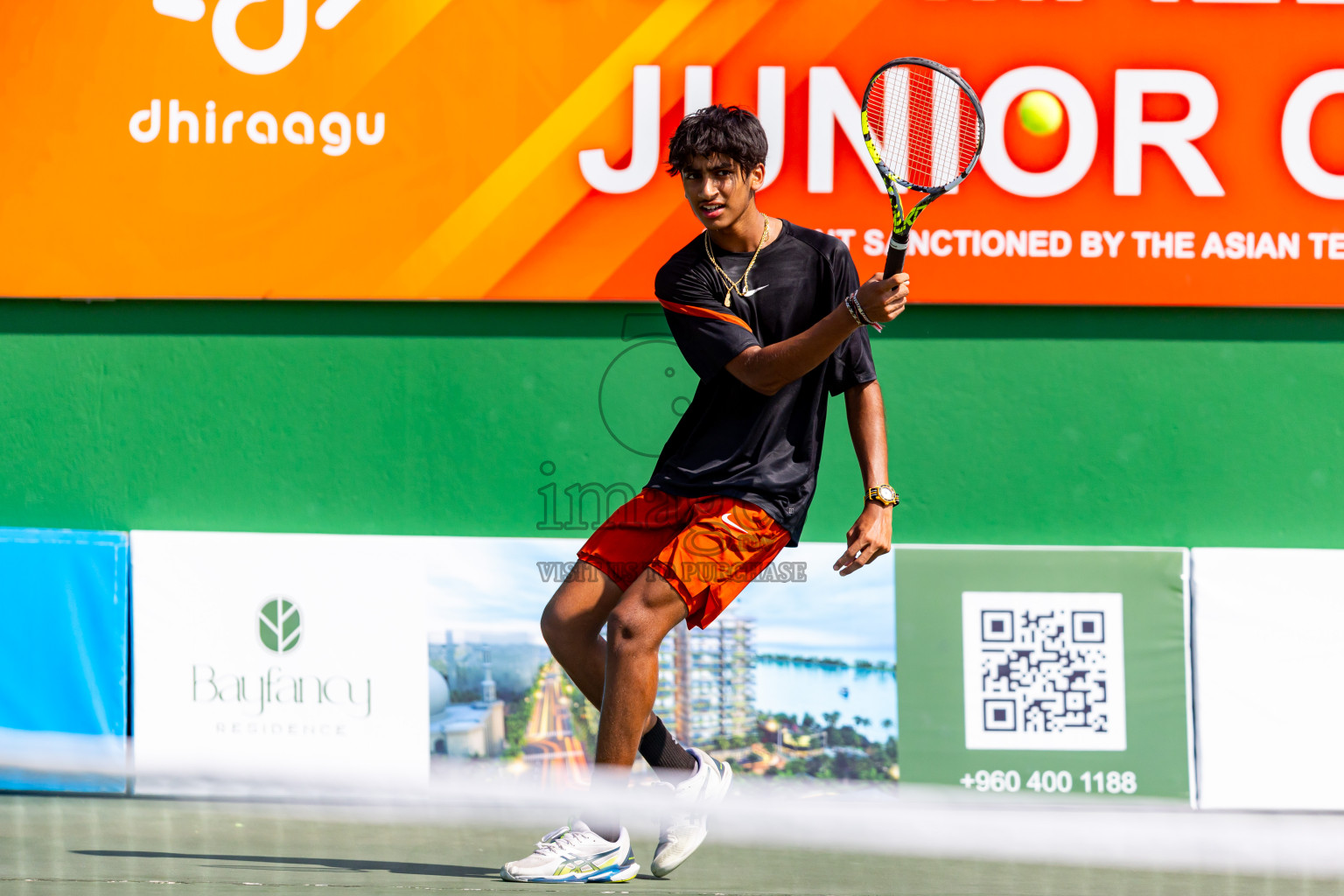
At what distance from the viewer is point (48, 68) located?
4.99m

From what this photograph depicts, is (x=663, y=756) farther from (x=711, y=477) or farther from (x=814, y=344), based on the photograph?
(x=814, y=344)

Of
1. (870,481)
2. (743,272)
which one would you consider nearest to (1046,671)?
(870,481)

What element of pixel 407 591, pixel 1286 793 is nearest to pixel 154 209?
pixel 407 591

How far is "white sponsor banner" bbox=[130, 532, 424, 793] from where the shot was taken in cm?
473

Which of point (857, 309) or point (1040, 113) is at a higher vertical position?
point (1040, 113)

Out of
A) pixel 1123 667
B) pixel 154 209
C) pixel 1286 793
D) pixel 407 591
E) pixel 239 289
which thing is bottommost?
pixel 1286 793

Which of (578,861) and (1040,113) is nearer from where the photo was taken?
(578,861)

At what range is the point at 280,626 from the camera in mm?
4730

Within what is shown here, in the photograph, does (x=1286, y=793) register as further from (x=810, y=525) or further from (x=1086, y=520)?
(x=810, y=525)

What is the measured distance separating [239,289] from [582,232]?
1.30 meters

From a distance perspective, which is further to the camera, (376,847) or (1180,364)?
(1180,364)

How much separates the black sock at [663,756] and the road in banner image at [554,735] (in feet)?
4.43

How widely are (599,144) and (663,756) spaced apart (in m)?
2.44

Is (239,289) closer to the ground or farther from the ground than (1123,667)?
farther from the ground
